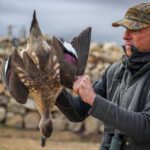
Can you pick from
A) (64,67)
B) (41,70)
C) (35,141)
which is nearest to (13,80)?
(41,70)

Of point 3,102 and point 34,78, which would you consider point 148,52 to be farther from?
point 3,102

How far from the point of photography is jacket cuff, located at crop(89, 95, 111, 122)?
4098mm

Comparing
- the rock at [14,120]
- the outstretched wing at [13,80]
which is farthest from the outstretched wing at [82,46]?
the rock at [14,120]

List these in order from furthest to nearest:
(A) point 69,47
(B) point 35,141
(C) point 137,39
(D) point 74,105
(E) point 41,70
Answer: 1. (B) point 35,141
2. (D) point 74,105
3. (C) point 137,39
4. (A) point 69,47
5. (E) point 41,70

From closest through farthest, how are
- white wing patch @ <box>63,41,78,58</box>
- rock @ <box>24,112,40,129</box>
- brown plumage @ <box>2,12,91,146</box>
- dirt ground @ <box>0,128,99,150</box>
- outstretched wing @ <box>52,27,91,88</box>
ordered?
brown plumage @ <box>2,12,91,146</box>, outstretched wing @ <box>52,27,91,88</box>, white wing patch @ <box>63,41,78,58</box>, dirt ground @ <box>0,128,99,150</box>, rock @ <box>24,112,40,129</box>

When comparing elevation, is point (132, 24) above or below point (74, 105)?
above

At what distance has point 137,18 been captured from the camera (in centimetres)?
439

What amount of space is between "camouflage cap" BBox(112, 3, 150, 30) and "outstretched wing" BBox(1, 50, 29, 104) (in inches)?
35.9

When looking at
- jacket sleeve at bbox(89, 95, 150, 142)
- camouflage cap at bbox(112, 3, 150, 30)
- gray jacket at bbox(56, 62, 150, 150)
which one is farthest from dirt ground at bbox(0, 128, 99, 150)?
jacket sleeve at bbox(89, 95, 150, 142)

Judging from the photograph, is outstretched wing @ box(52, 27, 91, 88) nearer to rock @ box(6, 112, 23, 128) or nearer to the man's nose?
the man's nose

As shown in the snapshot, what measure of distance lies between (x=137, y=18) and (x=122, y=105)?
0.60m

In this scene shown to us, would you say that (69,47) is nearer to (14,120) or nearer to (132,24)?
(132,24)

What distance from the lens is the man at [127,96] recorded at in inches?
162

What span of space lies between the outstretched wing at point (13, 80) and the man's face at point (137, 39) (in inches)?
33.9
